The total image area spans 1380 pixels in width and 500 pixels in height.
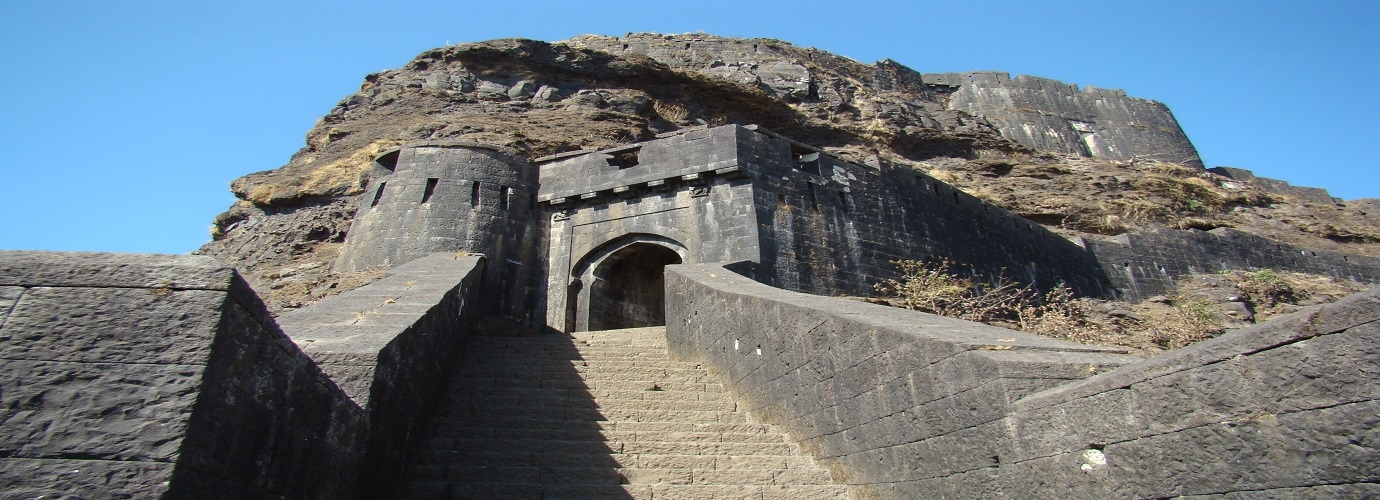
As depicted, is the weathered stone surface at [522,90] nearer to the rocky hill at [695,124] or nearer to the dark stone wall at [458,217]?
the rocky hill at [695,124]

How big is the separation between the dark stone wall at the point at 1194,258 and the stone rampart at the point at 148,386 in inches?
765

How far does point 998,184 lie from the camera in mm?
20844

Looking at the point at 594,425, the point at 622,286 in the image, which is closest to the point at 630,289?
the point at 622,286

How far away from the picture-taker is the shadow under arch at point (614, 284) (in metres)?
12.4

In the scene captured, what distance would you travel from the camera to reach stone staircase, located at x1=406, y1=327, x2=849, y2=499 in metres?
4.59

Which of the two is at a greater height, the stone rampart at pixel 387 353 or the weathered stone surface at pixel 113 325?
the stone rampart at pixel 387 353

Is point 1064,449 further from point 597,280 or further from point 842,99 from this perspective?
point 842,99

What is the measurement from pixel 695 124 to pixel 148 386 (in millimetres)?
17900

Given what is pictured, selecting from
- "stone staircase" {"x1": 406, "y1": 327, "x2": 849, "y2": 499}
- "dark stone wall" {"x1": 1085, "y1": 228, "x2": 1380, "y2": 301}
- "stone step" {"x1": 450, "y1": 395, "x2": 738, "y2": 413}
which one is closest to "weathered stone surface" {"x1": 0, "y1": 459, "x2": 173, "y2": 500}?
"stone staircase" {"x1": 406, "y1": 327, "x2": 849, "y2": 499}

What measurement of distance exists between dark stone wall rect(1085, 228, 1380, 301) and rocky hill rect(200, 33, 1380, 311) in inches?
35.0

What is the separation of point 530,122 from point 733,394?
39.7 feet

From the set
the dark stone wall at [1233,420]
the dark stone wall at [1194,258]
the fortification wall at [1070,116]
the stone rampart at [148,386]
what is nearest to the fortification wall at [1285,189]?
the fortification wall at [1070,116]

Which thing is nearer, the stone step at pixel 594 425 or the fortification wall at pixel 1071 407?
the fortification wall at pixel 1071 407

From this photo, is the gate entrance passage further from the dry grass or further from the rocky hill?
the dry grass
